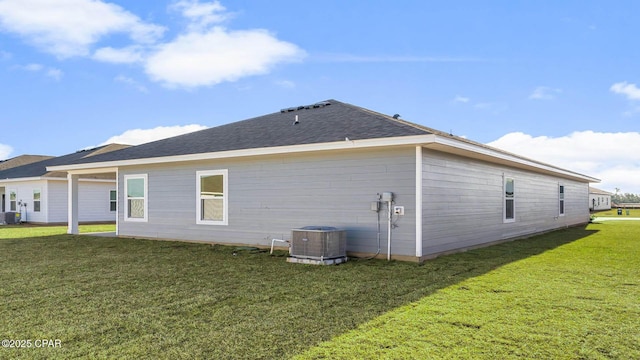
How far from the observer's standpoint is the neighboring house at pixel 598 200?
47484 millimetres

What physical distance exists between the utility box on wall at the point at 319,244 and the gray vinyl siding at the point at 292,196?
1.91 feet

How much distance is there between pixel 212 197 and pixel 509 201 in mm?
8322

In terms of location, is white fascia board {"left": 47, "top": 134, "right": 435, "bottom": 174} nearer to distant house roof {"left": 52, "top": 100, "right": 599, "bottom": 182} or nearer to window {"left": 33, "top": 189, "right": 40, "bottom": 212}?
distant house roof {"left": 52, "top": 100, "right": 599, "bottom": 182}

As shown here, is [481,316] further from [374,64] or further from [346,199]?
[374,64]

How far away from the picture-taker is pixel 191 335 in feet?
12.5

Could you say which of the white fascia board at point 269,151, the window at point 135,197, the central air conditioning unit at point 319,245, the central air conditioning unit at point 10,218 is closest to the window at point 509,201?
the white fascia board at point 269,151

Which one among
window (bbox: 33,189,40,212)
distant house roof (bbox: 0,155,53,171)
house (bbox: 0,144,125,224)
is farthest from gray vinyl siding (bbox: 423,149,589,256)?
distant house roof (bbox: 0,155,53,171)

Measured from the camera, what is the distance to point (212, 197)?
11000 mm

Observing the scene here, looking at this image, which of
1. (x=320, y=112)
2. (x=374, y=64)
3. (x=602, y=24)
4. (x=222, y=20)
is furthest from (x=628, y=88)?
(x=222, y=20)

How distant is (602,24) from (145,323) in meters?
13.6

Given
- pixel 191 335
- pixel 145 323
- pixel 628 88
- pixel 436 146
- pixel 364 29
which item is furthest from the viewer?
pixel 628 88

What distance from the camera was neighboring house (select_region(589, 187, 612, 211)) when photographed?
47.5 m

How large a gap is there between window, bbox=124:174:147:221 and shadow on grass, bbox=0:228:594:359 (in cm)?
308

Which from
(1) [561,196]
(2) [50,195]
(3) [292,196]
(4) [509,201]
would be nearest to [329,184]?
(3) [292,196]
